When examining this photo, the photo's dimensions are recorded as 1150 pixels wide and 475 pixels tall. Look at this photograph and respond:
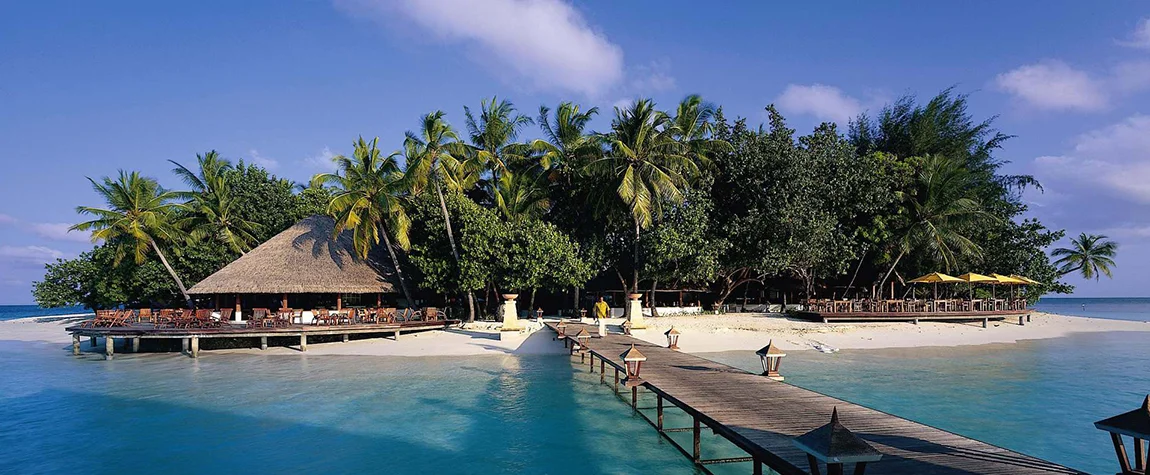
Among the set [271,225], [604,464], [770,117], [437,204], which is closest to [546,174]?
[437,204]

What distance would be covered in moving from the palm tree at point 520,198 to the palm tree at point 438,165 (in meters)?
2.03

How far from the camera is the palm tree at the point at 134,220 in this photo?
2462 cm

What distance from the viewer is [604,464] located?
333 inches

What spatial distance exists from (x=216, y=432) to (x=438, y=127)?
1505cm

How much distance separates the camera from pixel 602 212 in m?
24.8

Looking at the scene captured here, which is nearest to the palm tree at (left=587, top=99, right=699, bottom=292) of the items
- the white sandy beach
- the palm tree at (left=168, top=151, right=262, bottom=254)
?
the white sandy beach

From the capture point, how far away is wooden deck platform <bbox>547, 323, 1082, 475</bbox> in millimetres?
5102

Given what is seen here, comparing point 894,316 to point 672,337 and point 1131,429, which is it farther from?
point 1131,429

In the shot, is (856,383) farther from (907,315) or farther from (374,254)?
(374,254)

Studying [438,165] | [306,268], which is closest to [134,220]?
[306,268]

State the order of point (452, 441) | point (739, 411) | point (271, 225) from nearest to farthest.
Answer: point (739, 411) < point (452, 441) < point (271, 225)

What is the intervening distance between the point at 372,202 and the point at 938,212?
25.1 m

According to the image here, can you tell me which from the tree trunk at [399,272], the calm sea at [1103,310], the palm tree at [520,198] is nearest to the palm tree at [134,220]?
the tree trunk at [399,272]

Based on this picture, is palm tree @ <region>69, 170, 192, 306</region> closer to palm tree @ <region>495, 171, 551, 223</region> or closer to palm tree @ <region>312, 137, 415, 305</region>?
palm tree @ <region>312, 137, 415, 305</region>
